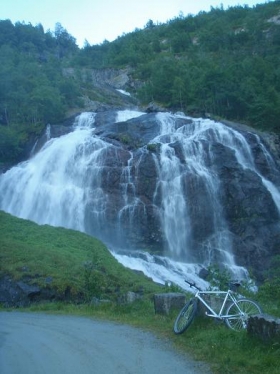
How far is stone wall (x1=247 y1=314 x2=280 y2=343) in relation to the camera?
20.7 feet

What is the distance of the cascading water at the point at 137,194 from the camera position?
25781 mm

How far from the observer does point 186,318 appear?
8195 millimetres

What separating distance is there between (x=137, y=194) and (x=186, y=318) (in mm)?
19384

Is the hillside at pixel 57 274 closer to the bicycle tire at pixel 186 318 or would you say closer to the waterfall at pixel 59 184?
the bicycle tire at pixel 186 318

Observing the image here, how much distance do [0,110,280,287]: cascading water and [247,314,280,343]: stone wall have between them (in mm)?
15237

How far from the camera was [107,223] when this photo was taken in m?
26.2

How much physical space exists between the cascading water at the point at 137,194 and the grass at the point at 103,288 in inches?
174

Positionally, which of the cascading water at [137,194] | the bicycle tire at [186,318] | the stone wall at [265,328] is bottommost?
the cascading water at [137,194]

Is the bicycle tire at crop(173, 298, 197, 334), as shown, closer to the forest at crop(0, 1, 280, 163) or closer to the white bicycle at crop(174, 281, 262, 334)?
the white bicycle at crop(174, 281, 262, 334)

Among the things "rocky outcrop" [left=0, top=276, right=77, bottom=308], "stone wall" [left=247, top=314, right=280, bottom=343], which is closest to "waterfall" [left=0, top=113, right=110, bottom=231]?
"rocky outcrop" [left=0, top=276, right=77, bottom=308]

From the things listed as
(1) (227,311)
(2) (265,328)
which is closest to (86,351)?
(1) (227,311)

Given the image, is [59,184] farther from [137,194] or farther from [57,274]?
[57,274]

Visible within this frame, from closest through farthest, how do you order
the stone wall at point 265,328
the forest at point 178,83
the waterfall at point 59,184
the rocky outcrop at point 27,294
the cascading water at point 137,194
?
the stone wall at point 265,328 → the rocky outcrop at point 27,294 → the cascading water at point 137,194 → the waterfall at point 59,184 → the forest at point 178,83

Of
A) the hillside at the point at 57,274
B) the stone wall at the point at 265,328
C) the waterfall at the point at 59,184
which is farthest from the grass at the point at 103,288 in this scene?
the waterfall at the point at 59,184
